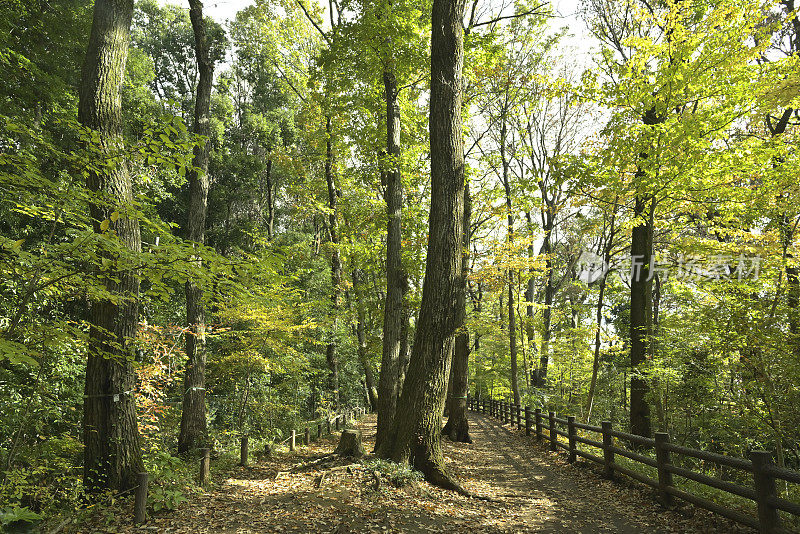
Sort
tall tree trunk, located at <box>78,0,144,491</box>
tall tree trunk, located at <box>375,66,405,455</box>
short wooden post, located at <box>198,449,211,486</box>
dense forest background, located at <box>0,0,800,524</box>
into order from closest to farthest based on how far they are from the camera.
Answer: dense forest background, located at <box>0,0,800,524</box>, tall tree trunk, located at <box>78,0,144,491</box>, short wooden post, located at <box>198,449,211,486</box>, tall tree trunk, located at <box>375,66,405,455</box>

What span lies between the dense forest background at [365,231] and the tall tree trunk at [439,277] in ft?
2.44

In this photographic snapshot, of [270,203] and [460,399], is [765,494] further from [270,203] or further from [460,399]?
[270,203]

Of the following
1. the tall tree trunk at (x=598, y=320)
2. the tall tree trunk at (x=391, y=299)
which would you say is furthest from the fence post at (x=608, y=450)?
the tall tree trunk at (x=598, y=320)

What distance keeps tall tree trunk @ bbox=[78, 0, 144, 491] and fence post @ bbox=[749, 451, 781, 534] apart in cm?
756

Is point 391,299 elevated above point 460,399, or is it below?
above

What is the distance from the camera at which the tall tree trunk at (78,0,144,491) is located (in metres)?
5.48

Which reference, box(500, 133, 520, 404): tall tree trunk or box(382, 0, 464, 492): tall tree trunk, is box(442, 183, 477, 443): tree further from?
box(382, 0, 464, 492): tall tree trunk

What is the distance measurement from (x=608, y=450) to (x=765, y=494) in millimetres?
3438

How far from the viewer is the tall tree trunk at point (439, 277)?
250 inches

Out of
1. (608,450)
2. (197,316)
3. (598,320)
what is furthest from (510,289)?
(197,316)

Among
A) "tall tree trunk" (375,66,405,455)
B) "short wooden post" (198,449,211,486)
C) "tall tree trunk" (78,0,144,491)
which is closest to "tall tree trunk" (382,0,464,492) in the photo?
"tall tree trunk" (375,66,405,455)

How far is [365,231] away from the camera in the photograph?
16453 millimetres

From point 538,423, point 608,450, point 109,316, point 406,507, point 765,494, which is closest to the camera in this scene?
point 765,494

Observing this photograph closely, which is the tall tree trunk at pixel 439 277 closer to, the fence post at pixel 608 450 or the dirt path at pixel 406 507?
the dirt path at pixel 406 507
